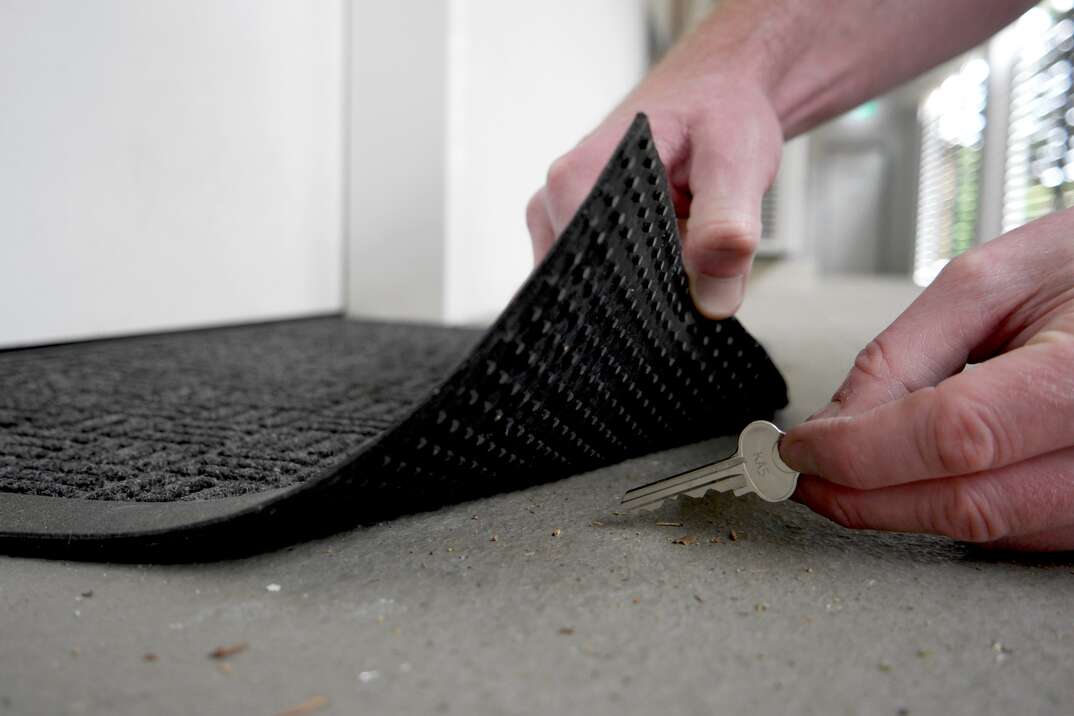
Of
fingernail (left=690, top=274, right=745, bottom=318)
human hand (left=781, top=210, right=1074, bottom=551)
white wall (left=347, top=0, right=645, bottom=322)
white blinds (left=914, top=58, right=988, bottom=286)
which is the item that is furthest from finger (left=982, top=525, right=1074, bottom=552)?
white blinds (left=914, top=58, right=988, bottom=286)

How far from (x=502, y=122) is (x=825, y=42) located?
4.30ft

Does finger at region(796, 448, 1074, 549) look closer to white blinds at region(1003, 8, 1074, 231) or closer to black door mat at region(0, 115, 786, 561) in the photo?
black door mat at region(0, 115, 786, 561)

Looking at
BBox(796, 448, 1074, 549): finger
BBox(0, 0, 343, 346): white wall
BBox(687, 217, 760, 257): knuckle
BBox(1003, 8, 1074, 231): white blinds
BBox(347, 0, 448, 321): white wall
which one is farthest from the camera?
BBox(1003, 8, 1074, 231): white blinds

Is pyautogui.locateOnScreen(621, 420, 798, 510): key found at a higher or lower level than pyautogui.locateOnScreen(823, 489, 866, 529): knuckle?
higher

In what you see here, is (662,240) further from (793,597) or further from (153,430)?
(153,430)

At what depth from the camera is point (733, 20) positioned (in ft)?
2.36

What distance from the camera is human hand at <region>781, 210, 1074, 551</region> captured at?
14.4 inches

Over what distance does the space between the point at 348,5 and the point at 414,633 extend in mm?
1656

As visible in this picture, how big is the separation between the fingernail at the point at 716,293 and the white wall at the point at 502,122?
1237 millimetres

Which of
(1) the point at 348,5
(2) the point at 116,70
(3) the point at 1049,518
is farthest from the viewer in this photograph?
(1) the point at 348,5

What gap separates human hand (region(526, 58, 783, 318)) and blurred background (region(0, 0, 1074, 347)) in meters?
0.03

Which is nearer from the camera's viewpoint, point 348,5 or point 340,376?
point 340,376

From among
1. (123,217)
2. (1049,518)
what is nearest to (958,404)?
(1049,518)

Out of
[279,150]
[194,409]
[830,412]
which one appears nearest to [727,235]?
[830,412]
